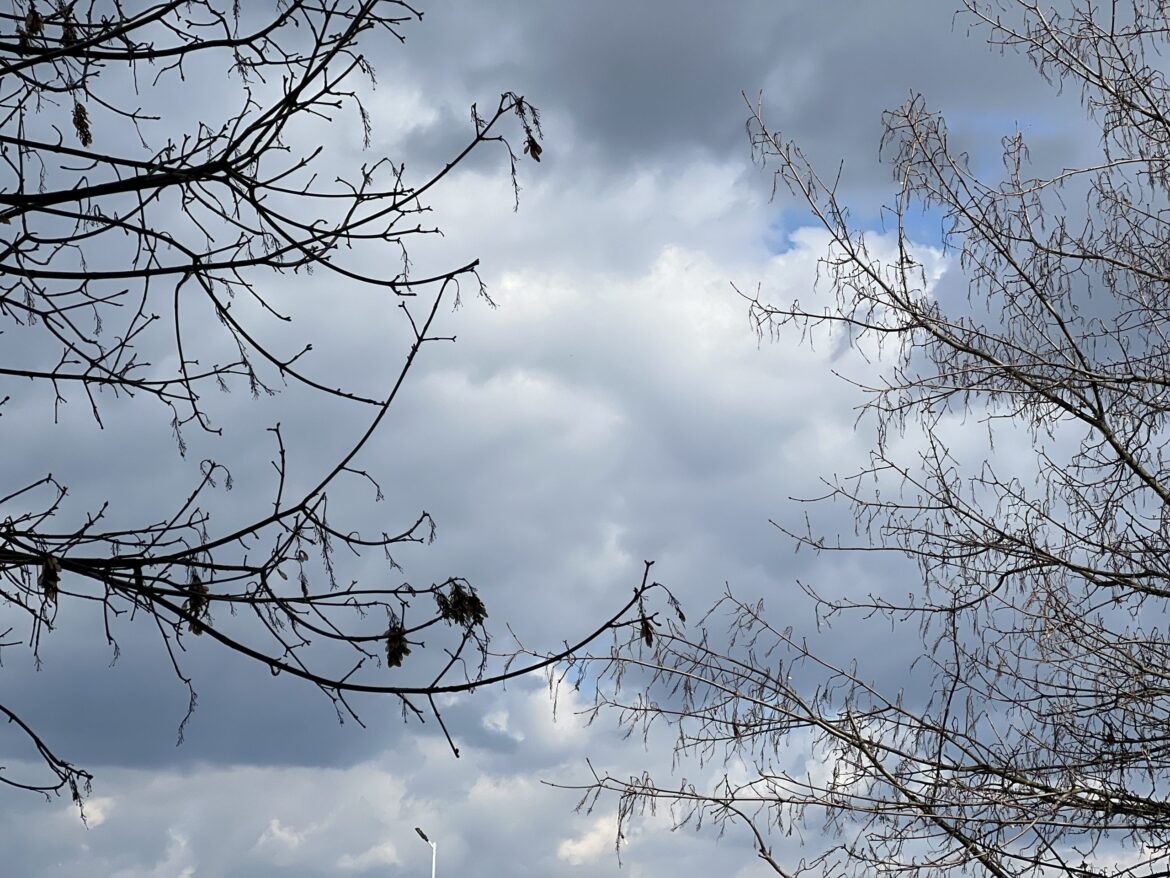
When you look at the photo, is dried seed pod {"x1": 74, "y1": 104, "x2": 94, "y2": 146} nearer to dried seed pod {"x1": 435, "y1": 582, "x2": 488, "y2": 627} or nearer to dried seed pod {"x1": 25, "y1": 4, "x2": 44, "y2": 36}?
dried seed pod {"x1": 25, "y1": 4, "x2": 44, "y2": 36}

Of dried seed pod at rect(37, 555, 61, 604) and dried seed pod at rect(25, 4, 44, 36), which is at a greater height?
dried seed pod at rect(25, 4, 44, 36)

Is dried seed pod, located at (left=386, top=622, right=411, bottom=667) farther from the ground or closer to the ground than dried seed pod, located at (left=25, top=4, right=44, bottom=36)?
closer to the ground

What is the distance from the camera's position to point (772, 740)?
5125 millimetres

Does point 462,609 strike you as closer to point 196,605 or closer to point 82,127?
point 196,605

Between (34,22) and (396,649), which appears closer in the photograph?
(396,649)

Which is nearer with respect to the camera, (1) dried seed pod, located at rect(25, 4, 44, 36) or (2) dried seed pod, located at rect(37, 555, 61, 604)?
(2) dried seed pod, located at rect(37, 555, 61, 604)

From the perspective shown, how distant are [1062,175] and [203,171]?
13.4 ft

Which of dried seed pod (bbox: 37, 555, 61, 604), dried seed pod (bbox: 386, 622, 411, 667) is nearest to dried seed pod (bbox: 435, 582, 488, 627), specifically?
dried seed pod (bbox: 386, 622, 411, 667)

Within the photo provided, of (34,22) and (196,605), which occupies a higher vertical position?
(34,22)

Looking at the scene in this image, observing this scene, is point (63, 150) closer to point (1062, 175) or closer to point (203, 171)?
point (203, 171)

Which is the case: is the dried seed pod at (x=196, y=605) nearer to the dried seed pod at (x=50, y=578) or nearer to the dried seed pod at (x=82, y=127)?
the dried seed pod at (x=50, y=578)

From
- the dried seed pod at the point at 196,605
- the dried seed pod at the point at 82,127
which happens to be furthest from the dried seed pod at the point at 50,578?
the dried seed pod at the point at 82,127

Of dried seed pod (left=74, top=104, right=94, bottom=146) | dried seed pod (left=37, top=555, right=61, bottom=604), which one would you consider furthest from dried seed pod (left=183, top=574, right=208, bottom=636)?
dried seed pod (left=74, top=104, right=94, bottom=146)

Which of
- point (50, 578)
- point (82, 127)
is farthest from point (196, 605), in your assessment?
point (82, 127)
